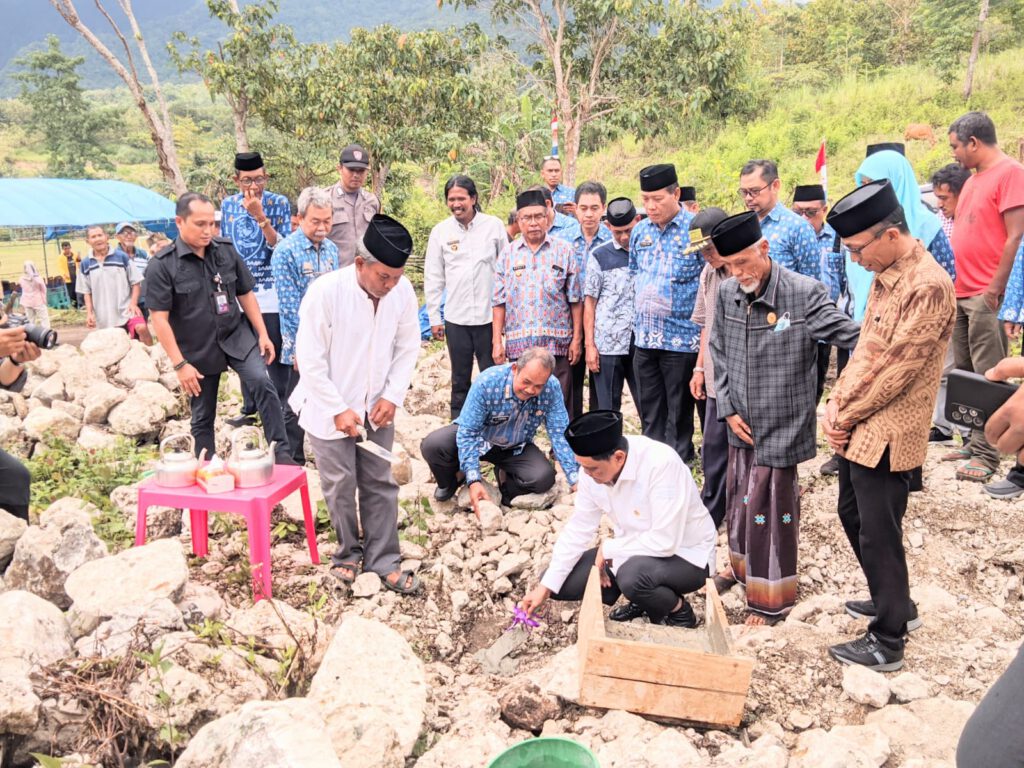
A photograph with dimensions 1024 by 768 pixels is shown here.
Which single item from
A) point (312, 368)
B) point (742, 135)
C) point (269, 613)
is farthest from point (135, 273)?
point (742, 135)

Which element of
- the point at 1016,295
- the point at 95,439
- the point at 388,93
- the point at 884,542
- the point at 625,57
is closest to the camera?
the point at 884,542

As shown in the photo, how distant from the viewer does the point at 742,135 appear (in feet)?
57.7

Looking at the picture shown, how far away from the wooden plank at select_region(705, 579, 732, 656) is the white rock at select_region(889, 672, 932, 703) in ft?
2.06

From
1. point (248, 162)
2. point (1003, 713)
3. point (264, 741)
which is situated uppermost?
point (248, 162)

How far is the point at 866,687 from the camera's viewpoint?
2.90 meters

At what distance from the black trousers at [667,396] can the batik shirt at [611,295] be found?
0.27 m

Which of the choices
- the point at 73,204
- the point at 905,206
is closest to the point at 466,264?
the point at 905,206

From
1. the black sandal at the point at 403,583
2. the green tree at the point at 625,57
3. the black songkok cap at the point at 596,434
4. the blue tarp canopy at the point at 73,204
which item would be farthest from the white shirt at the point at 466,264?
the blue tarp canopy at the point at 73,204

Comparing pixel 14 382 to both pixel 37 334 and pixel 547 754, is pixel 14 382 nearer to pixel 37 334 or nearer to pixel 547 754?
pixel 37 334

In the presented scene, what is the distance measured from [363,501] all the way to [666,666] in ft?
6.34

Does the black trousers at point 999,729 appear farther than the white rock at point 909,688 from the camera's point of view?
No

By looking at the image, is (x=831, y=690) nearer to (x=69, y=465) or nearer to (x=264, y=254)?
(x=264, y=254)

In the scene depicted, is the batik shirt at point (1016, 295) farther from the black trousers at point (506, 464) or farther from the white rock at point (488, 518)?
the white rock at point (488, 518)

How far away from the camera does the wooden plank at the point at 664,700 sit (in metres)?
2.79
